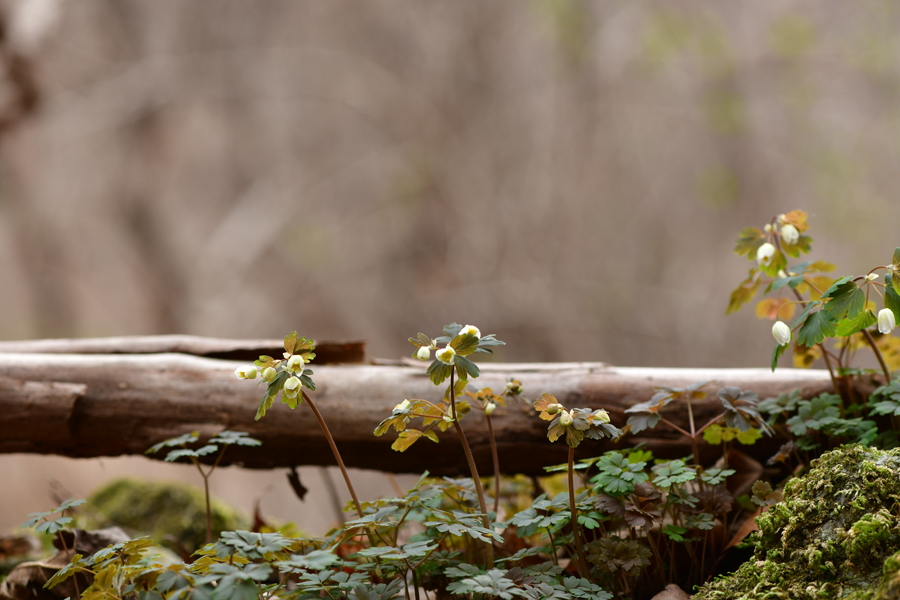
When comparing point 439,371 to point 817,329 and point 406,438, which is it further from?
point 817,329

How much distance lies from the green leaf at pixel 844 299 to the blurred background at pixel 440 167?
3873 mm

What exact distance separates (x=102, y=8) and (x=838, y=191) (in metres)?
6.19

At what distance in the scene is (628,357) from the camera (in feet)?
15.3

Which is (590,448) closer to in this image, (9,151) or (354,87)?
(354,87)

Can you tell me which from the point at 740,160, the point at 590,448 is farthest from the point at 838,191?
the point at 590,448

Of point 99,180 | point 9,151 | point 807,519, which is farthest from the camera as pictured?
point 99,180

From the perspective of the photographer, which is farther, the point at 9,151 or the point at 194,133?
the point at 194,133

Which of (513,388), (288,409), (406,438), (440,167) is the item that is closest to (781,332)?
(513,388)

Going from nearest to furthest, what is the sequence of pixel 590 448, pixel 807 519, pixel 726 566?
1. pixel 807 519
2. pixel 726 566
3. pixel 590 448

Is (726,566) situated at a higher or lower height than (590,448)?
lower

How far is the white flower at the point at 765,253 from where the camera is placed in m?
1.00

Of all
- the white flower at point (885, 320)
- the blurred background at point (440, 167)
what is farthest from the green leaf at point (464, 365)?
the blurred background at point (440, 167)

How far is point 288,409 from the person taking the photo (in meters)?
1.28

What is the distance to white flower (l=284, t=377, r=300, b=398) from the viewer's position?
29.9 inches
